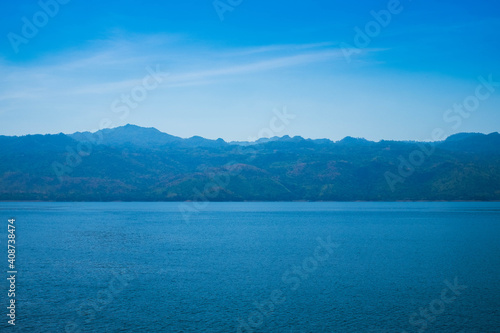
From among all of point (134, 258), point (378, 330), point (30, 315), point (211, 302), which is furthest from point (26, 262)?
point (378, 330)

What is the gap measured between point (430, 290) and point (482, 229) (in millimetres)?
93665

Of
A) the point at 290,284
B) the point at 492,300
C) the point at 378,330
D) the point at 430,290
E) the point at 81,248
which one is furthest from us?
the point at 81,248

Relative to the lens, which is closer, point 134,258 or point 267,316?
point 267,316

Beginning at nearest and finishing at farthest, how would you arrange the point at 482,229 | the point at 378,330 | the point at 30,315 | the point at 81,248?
1. the point at 378,330
2. the point at 30,315
3. the point at 81,248
4. the point at 482,229

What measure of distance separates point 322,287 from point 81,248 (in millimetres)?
56801

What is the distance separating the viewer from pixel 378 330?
3791 centimetres

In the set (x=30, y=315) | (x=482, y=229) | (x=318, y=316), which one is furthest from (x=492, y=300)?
(x=482, y=229)

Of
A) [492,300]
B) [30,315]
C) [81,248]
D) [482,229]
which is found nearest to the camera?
[30,315]

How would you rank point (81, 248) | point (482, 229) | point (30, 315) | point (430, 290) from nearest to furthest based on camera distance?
point (30, 315)
point (430, 290)
point (81, 248)
point (482, 229)

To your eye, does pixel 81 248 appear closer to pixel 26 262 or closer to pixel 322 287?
pixel 26 262

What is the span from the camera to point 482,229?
130 m

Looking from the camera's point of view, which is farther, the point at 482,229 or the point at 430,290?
the point at 482,229

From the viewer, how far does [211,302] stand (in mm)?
46406

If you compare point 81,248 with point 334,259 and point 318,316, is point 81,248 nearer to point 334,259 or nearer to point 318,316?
point 334,259
